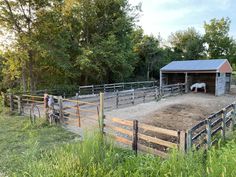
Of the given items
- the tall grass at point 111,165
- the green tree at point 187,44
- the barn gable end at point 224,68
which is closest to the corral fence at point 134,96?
the barn gable end at point 224,68

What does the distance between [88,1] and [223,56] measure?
24.9m

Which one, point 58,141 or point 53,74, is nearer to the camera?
point 58,141

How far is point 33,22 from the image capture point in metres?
12.8

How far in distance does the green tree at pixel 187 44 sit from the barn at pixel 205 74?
11111mm

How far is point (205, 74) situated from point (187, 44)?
1324 centimetres

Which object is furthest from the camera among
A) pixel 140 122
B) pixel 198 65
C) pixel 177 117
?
pixel 198 65

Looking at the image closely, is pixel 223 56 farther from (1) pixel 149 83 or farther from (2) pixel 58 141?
(2) pixel 58 141

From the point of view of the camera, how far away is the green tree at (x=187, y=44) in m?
30.1

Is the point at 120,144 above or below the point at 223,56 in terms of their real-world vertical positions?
below

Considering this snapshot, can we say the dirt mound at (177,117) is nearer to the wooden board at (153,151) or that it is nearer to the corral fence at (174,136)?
the corral fence at (174,136)

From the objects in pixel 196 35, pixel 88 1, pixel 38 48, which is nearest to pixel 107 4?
pixel 88 1

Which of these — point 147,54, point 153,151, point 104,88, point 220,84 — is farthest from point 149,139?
point 147,54

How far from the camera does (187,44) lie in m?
30.2

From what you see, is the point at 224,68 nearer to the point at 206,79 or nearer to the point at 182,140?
the point at 206,79
